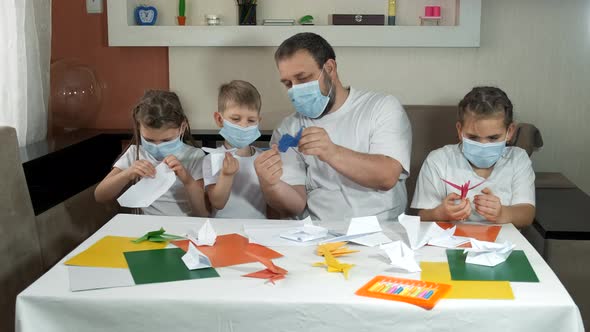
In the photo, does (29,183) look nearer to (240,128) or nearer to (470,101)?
(240,128)

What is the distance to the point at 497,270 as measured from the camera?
1.53 metres

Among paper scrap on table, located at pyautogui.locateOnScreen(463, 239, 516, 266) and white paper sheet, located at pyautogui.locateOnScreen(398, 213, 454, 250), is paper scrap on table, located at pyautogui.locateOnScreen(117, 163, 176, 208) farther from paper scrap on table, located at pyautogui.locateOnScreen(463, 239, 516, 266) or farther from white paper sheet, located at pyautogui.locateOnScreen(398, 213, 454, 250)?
paper scrap on table, located at pyautogui.locateOnScreen(463, 239, 516, 266)

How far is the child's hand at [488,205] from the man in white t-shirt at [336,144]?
36cm

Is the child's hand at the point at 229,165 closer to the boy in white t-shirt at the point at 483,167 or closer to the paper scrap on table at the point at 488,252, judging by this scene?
the boy in white t-shirt at the point at 483,167

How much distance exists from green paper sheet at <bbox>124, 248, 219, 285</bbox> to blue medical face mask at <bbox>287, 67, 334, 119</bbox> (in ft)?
2.44

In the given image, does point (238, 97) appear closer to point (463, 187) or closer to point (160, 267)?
point (463, 187)

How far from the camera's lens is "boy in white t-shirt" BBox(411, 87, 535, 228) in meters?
2.09

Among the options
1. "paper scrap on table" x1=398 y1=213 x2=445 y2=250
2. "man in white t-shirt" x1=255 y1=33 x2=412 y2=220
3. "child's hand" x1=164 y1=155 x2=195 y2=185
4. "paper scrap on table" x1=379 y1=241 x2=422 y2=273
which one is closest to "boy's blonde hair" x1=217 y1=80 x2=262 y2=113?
"man in white t-shirt" x1=255 y1=33 x2=412 y2=220

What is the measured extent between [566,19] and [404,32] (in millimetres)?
659

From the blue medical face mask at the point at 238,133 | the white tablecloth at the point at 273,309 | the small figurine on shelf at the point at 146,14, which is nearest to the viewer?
the white tablecloth at the point at 273,309

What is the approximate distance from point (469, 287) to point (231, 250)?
54 centimetres

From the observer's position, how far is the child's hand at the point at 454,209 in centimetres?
187

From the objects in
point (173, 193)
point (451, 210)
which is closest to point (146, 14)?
point (173, 193)

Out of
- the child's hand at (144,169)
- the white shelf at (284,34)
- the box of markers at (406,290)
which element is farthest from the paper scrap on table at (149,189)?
the white shelf at (284,34)
